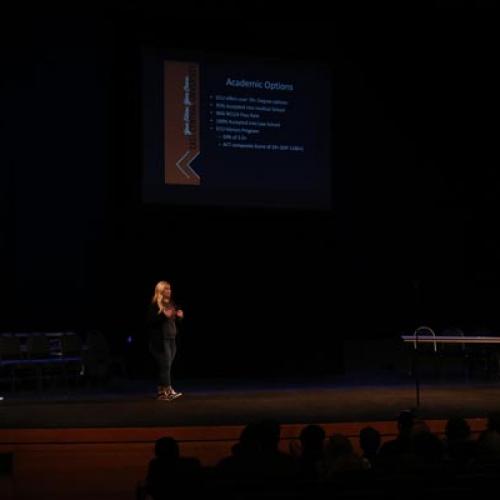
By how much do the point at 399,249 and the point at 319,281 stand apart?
172 centimetres

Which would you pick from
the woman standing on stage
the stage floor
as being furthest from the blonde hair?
the stage floor

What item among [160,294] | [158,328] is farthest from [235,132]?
[158,328]

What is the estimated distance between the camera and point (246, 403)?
6832 mm

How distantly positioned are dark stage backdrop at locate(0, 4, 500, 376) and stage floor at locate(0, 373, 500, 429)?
38.7 inches

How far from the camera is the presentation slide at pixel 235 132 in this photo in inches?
346

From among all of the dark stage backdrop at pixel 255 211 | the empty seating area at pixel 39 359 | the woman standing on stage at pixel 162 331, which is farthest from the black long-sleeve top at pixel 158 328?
the dark stage backdrop at pixel 255 211

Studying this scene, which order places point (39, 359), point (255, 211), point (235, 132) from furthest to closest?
point (255, 211), point (235, 132), point (39, 359)

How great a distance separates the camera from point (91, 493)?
502cm

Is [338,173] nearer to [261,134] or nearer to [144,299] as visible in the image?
[261,134]

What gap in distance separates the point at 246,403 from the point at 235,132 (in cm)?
369

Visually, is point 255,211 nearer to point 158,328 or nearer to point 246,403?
point 158,328

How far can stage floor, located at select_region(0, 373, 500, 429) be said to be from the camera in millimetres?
5676

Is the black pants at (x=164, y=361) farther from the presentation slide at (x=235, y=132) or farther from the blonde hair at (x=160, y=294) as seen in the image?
the presentation slide at (x=235, y=132)

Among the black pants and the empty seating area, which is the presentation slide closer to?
the empty seating area
